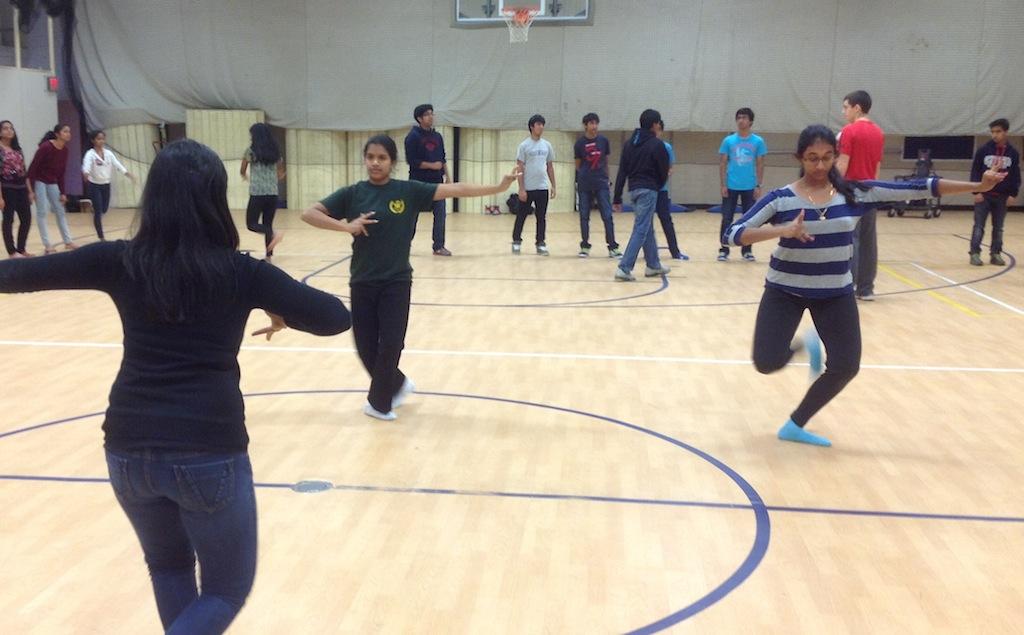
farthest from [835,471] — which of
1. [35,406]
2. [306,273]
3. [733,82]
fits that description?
[733,82]

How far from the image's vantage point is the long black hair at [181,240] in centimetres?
214

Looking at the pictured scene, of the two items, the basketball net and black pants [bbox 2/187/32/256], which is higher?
the basketball net

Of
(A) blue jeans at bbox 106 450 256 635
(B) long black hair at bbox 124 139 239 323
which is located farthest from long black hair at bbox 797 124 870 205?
(A) blue jeans at bbox 106 450 256 635

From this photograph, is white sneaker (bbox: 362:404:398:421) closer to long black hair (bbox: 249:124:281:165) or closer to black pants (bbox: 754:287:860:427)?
black pants (bbox: 754:287:860:427)

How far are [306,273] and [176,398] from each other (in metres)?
9.15

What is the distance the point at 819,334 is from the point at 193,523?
362 cm

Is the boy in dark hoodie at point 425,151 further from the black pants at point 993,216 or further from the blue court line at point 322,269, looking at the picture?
the black pants at point 993,216

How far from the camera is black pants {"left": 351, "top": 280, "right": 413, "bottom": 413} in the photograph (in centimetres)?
524

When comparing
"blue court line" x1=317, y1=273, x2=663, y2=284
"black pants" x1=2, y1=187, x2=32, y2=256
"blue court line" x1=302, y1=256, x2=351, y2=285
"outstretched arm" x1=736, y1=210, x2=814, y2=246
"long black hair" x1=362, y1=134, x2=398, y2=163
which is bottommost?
"blue court line" x1=302, y1=256, x2=351, y2=285

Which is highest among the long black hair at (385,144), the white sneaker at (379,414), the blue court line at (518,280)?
the long black hair at (385,144)

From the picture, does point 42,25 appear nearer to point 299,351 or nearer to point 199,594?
point 299,351

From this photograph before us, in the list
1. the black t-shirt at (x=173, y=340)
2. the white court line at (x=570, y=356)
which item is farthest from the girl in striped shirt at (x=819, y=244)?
the black t-shirt at (x=173, y=340)

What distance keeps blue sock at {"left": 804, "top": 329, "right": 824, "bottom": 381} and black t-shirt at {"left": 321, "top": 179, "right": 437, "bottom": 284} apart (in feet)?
7.10

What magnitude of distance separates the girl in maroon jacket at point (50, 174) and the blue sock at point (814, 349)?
10001mm
